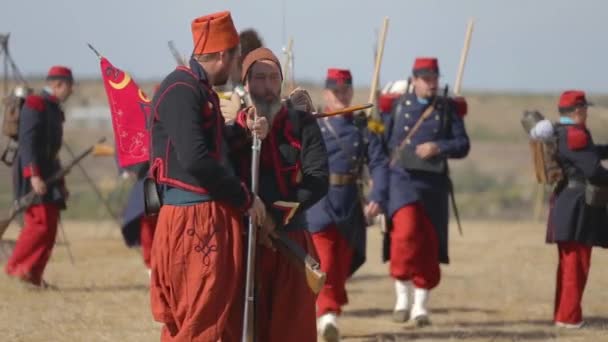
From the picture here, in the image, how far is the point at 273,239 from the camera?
684 cm

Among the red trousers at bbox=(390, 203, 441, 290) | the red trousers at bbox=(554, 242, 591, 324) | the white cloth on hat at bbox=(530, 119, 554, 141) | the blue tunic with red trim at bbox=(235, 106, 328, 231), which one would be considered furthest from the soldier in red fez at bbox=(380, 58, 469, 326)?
the blue tunic with red trim at bbox=(235, 106, 328, 231)

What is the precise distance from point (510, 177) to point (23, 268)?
29317 millimetres

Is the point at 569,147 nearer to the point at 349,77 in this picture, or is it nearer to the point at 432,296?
the point at 349,77

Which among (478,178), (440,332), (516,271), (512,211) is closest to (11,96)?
(440,332)

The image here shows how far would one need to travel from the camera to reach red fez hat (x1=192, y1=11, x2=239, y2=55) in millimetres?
6582

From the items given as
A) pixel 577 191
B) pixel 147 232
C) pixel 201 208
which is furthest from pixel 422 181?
pixel 201 208

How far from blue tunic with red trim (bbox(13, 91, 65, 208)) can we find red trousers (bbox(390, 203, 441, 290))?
3.54 m

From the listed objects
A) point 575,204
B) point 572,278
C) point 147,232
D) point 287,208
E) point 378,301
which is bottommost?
point 378,301

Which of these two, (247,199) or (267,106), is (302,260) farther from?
(267,106)

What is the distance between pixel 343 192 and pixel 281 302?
3.97 metres

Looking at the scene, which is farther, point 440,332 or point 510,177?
point 510,177

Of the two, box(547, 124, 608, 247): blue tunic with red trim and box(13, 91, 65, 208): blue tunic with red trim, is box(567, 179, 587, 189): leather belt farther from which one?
box(13, 91, 65, 208): blue tunic with red trim

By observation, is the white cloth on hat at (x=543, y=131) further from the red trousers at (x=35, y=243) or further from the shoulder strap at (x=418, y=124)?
the red trousers at (x=35, y=243)

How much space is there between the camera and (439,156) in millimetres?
11039
